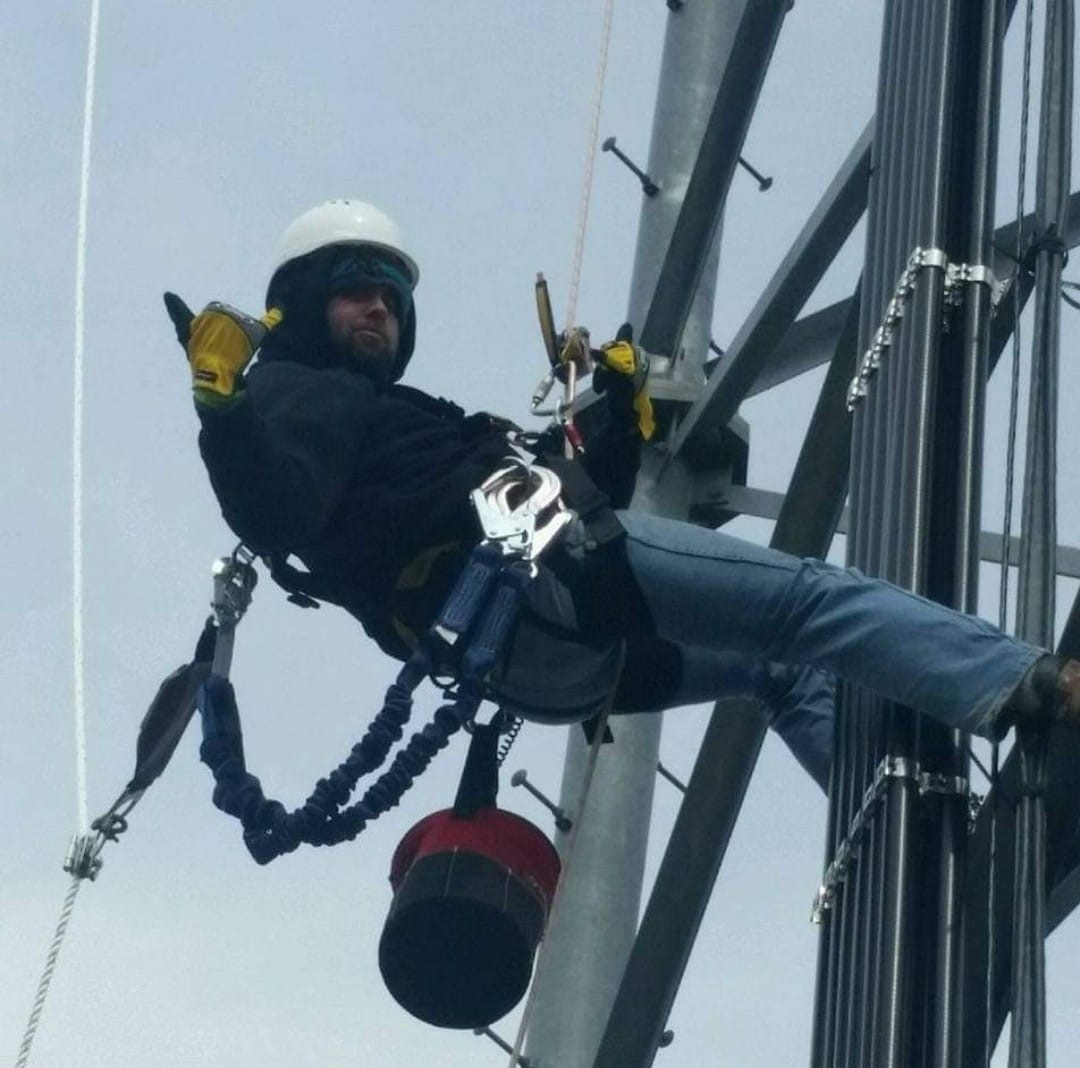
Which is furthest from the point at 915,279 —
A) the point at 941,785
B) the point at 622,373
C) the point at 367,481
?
the point at 367,481

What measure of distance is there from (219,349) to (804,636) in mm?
1190

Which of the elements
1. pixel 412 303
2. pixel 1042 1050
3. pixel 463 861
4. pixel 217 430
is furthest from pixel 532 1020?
pixel 1042 1050

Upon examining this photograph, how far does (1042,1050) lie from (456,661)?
1470 mm

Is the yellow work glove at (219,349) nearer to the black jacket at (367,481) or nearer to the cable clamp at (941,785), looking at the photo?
the black jacket at (367,481)

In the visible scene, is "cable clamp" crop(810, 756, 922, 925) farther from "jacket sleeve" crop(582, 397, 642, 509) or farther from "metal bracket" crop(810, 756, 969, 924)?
"jacket sleeve" crop(582, 397, 642, 509)

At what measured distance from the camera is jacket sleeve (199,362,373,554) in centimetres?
518

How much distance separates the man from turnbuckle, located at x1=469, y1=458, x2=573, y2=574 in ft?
0.25

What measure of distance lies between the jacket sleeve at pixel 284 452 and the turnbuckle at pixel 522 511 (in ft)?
1.01

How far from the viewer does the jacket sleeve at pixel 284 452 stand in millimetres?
5184

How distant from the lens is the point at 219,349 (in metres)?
5.08

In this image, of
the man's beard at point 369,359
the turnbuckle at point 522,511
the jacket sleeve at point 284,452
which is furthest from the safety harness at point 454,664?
the man's beard at point 369,359

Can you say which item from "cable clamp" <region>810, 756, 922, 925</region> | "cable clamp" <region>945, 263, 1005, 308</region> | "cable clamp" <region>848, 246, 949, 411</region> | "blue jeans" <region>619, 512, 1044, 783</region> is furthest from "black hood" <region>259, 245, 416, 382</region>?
"cable clamp" <region>810, 756, 922, 925</region>

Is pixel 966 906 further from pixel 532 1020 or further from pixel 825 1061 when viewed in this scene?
pixel 532 1020

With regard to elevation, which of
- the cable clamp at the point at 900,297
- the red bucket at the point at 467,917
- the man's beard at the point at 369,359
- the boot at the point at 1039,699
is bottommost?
the boot at the point at 1039,699
